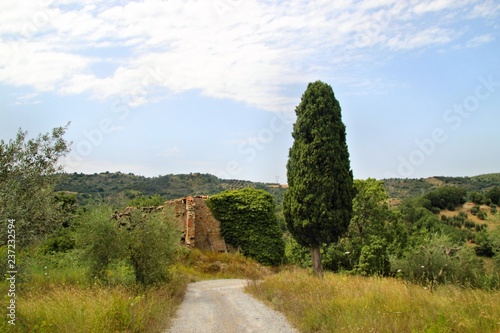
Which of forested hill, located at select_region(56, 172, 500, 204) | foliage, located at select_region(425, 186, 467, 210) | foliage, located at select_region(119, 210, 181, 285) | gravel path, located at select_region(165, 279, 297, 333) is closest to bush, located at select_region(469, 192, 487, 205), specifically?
foliage, located at select_region(425, 186, 467, 210)

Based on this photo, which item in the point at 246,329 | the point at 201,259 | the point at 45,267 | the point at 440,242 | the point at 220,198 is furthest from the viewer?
the point at 220,198

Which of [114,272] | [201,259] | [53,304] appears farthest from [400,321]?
[201,259]

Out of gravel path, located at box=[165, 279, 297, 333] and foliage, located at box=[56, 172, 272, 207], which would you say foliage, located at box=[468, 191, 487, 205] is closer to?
foliage, located at box=[56, 172, 272, 207]

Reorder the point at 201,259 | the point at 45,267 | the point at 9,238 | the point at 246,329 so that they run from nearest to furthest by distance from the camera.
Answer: the point at 9,238
the point at 246,329
the point at 45,267
the point at 201,259

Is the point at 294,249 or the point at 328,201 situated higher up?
the point at 328,201

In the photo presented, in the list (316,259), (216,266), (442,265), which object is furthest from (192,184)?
(442,265)

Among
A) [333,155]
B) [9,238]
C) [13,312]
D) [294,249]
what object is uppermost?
[333,155]

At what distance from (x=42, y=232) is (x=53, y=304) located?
5.32ft

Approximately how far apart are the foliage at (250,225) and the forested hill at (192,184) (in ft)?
96.7

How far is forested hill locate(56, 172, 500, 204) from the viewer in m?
61.6

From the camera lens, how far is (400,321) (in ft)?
24.9

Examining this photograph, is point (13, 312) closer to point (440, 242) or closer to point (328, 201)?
point (328, 201)

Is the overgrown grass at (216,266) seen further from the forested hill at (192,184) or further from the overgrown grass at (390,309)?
the forested hill at (192,184)

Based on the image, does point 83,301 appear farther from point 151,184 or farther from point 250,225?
point 151,184
